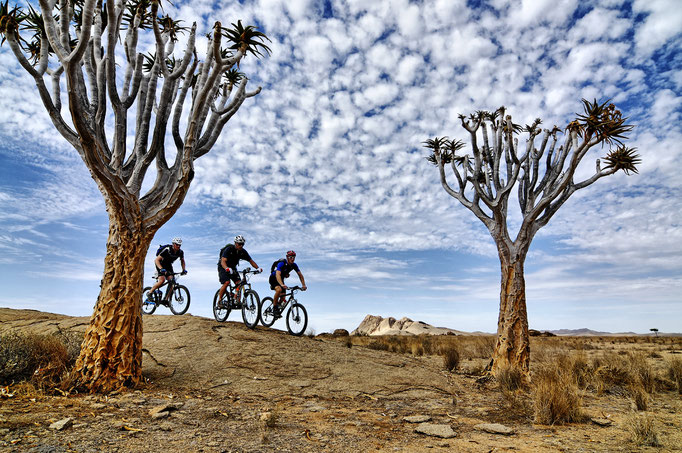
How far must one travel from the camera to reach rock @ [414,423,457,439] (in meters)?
5.84

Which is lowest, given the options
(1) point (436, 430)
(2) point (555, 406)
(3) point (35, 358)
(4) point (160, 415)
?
(1) point (436, 430)

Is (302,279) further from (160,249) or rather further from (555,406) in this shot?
(555,406)

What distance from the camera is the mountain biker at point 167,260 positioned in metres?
13.5

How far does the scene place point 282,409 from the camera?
22.4ft

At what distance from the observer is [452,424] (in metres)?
6.55

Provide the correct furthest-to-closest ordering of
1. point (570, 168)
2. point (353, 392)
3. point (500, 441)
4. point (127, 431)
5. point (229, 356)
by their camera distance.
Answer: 1. point (570, 168)
2. point (229, 356)
3. point (353, 392)
4. point (500, 441)
5. point (127, 431)

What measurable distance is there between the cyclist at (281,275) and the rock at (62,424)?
6.51m

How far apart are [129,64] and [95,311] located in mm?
5816

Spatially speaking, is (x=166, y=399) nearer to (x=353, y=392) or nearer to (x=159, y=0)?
(x=353, y=392)

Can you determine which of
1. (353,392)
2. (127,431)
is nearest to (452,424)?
(353,392)

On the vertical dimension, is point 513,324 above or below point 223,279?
below

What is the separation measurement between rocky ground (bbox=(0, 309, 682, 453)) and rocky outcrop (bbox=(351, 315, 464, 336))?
41.1 m

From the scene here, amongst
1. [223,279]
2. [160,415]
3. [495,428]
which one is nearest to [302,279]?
[223,279]

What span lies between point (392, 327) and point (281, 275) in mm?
44226
